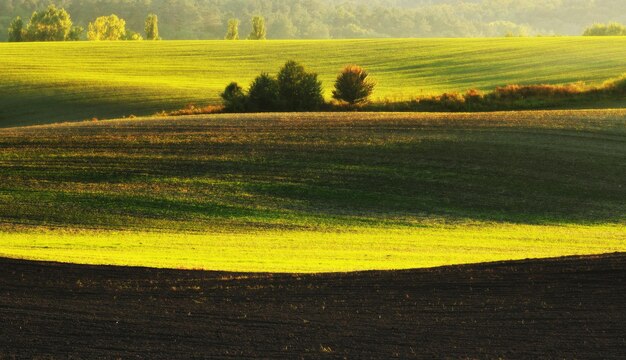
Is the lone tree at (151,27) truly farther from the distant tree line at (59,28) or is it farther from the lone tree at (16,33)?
the lone tree at (16,33)

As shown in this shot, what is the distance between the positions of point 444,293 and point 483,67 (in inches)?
2168

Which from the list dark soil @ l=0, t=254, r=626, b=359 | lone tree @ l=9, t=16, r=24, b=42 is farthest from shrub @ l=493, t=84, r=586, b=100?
lone tree @ l=9, t=16, r=24, b=42

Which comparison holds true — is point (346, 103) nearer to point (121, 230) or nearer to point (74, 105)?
point (74, 105)

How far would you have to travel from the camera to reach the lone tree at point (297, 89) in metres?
44.3

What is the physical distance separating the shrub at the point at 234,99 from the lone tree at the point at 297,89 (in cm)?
175

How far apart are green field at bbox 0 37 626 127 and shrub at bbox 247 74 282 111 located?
5.83 metres

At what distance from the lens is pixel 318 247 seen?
18.1 m

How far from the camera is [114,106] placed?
170 ft

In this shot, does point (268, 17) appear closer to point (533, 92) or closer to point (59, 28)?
point (59, 28)

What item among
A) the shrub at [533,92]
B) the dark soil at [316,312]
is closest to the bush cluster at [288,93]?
the shrub at [533,92]

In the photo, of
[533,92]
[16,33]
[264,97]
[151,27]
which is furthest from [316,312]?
[151,27]

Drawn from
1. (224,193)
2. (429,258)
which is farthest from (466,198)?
(429,258)

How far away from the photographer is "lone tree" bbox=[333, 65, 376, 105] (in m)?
44.9

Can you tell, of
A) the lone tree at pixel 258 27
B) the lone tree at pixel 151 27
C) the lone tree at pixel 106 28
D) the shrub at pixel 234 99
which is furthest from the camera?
the lone tree at pixel 106 28
